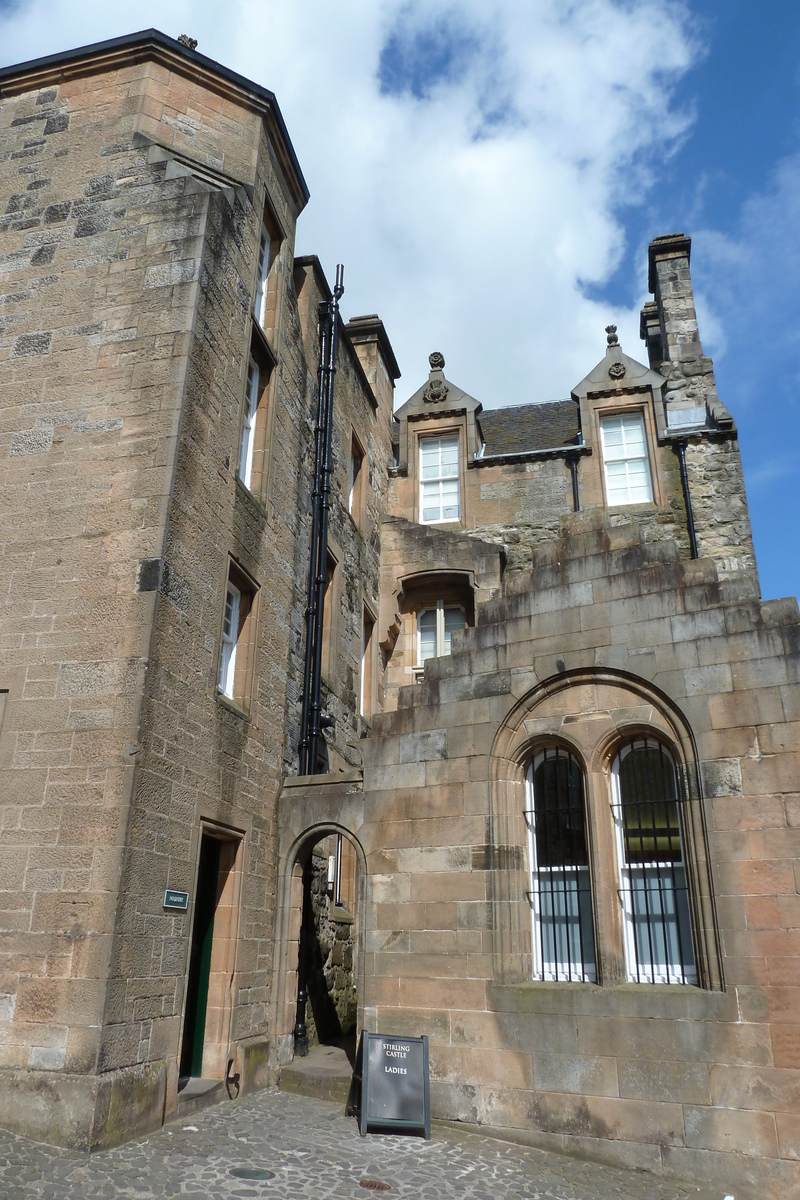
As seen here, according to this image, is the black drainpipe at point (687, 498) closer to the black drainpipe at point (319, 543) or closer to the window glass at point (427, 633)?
the window glass at point (427, 633)

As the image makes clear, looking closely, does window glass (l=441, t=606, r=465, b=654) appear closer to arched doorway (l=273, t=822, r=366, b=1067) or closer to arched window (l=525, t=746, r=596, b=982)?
arched doorway (l=273, t=822, r=366, b=1067)

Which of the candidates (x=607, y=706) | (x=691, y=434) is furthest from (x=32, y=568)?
(x=691, y=434)

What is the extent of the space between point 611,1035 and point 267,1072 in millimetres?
3651

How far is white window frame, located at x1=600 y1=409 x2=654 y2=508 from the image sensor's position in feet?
49.3

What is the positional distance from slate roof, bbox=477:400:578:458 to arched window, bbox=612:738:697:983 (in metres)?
8.57

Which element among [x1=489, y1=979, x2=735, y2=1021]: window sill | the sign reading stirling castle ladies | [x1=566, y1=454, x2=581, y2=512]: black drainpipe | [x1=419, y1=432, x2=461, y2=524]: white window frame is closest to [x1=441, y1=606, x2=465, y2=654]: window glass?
[x1=419, y1=432, x2=461, y2=524]: white window frame

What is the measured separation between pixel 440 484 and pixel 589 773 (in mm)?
8784

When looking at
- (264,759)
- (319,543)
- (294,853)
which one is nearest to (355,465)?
(319,543)

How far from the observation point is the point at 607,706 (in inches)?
332

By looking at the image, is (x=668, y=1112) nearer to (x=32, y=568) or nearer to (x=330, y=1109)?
(x=330, y=1109)

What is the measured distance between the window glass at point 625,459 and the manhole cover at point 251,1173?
1142 centimetres

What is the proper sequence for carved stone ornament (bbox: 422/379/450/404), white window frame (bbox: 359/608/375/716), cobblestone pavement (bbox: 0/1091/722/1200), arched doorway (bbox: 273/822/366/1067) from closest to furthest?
cobblestone pavement (bbox: 0/1091/722/1200)
arched doorway (bbox: 273/822/366/1067)
white window frame (bbox: 359/608/375/716)
carved stone ornament (bbox: 422/379/450/404)

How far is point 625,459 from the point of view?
15328mm

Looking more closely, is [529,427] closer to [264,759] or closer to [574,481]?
[574,481]
